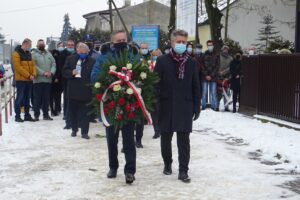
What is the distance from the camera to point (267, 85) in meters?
13.6

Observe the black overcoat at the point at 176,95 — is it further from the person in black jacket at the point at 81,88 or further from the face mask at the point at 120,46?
the person in black jacket at the point at 81,88

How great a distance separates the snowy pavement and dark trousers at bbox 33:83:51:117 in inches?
62.6

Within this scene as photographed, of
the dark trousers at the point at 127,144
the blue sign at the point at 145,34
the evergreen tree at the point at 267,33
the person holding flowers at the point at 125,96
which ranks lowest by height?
the dark trousers at the point at 127,144

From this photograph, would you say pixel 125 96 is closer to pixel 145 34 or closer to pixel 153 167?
pixel 153 167

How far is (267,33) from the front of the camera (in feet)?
121

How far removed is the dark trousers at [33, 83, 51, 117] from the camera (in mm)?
14016

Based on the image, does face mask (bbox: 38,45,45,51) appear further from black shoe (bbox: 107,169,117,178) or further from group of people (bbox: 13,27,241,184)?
black shoe (bbox: 107,169,117,178)

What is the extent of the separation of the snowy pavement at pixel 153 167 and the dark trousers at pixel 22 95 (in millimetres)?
1143

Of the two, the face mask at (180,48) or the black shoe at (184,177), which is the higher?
the face mask at (180,48)

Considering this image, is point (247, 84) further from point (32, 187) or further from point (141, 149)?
point (32, 187)

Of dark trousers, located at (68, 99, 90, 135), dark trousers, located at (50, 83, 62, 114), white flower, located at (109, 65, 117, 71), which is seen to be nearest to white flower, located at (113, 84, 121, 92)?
white flower, located at (109, 65, 117, 71)

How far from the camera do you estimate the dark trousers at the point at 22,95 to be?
44.3ft

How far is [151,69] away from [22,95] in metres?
5.22

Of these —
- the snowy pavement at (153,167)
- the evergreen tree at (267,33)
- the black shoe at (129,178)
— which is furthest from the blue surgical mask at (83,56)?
the evergreen tree at (267,33)
